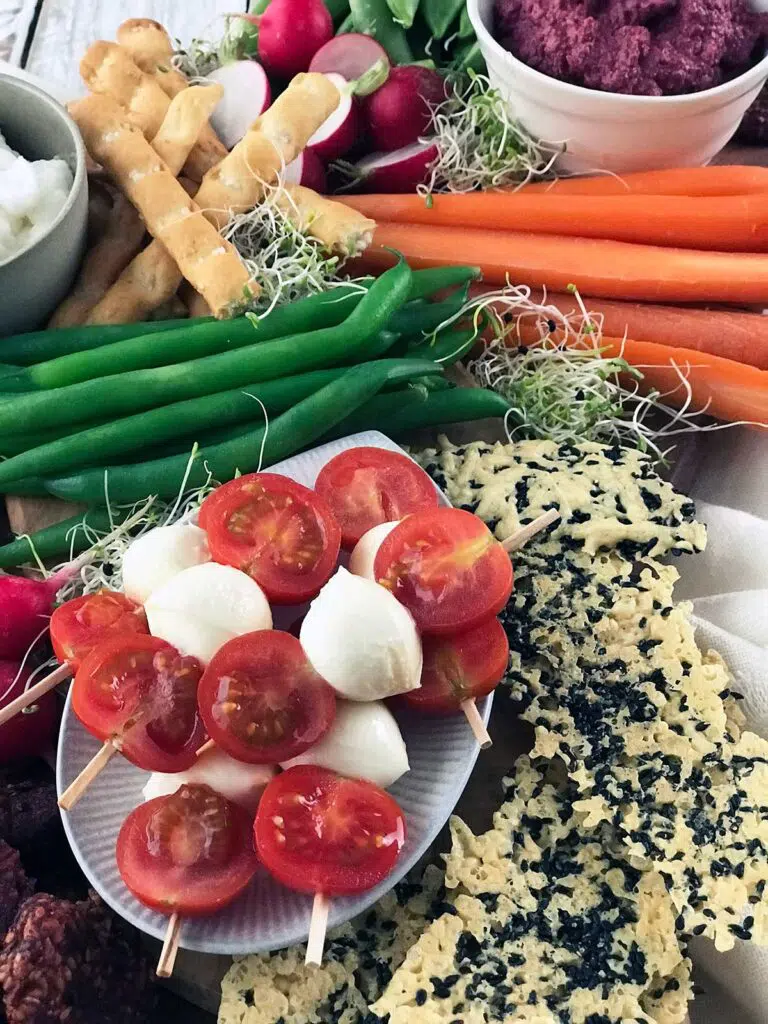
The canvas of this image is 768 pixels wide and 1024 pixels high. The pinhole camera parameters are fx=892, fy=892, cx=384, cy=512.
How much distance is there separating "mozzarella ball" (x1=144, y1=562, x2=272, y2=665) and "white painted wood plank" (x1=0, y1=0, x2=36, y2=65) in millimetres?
1773

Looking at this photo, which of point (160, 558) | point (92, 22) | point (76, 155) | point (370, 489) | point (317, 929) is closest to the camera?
point (317, 929)

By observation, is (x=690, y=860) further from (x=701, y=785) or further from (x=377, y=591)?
(x=377, y=591)

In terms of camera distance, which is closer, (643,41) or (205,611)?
(205,611)

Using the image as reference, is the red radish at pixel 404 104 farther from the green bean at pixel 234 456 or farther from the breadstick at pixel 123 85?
the green bean at pixel 234 456

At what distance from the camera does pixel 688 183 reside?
179 cm

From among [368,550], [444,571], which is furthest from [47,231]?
[444,571]

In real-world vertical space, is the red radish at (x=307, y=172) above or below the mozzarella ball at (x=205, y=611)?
above

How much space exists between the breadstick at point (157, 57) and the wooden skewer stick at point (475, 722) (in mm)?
1224

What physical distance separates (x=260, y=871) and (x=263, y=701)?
258mm

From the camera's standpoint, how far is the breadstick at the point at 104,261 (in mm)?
1688

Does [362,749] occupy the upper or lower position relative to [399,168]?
lower

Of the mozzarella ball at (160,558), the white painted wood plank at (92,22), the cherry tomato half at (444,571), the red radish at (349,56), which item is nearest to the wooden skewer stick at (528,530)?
the cherry tomato half at (444,571)

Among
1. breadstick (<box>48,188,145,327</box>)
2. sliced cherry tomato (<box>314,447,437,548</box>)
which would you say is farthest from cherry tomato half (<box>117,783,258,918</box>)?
breadstick (<box>48,188,145,327</box>)

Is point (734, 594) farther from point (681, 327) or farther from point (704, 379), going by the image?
point (681, 327)
